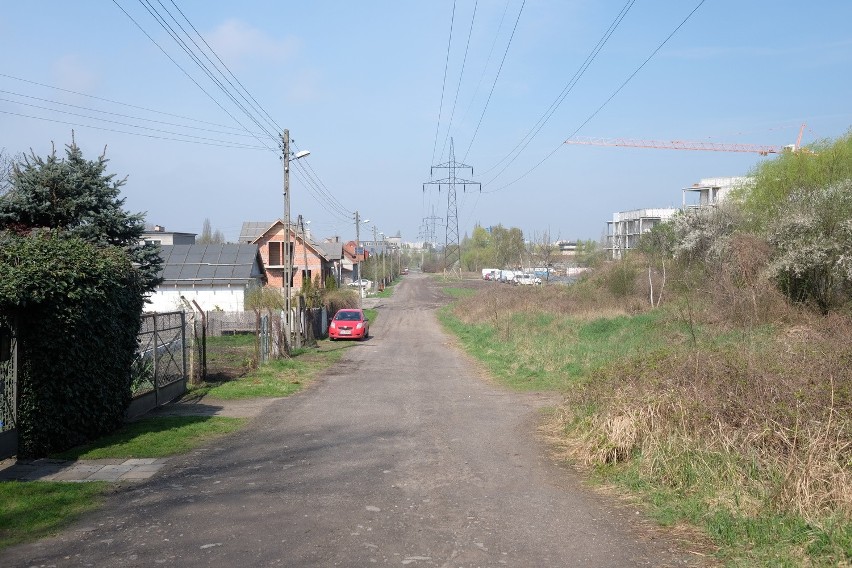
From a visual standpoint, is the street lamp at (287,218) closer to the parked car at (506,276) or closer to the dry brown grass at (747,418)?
the dry brown grass at (747,418)

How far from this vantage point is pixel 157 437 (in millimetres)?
12000

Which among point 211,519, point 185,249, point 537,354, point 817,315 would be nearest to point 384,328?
point 185,249

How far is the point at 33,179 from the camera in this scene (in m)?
16.7

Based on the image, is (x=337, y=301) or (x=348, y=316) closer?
(x=348, y=316)

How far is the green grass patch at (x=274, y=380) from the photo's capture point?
17.8 meters

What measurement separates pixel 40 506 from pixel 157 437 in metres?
4.16

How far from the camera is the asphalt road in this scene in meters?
6.36

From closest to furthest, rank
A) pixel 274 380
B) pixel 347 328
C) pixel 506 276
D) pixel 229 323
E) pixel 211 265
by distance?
pixel 274 380 < pixel 347 328 < pixel 229 323 < pixel 211 265 < pixel 506 276

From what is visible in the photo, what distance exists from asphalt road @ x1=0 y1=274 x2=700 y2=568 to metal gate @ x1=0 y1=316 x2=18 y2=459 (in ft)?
7.04

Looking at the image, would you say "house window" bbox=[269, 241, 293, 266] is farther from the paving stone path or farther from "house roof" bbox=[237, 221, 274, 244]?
the paving stone path

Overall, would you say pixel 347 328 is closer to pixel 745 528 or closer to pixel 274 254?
pixel 745 528

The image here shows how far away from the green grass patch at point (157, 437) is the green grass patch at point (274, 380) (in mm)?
3474

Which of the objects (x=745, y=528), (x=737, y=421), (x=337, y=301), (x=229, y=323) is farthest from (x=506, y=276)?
(x=745, y=528)

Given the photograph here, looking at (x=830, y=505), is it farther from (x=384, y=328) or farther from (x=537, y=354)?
(x=384, y=328)
